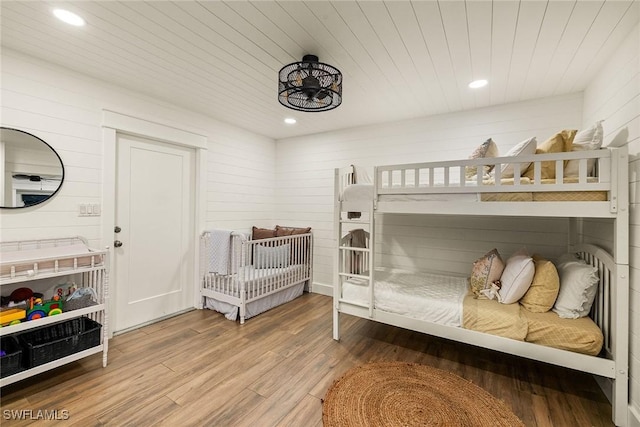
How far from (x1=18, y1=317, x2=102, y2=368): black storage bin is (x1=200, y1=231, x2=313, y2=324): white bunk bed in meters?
1.19

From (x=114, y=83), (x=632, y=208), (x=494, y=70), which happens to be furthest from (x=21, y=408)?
(x=494, y=70)

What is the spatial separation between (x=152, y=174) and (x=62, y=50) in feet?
4.07

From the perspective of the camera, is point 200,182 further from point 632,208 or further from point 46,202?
point 632,208

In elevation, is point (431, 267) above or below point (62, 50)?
below

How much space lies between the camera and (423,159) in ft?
11.0

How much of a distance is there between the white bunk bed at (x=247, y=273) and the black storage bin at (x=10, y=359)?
5.12 ft

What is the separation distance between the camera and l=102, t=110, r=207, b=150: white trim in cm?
258

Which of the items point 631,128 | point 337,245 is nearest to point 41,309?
point 337,245

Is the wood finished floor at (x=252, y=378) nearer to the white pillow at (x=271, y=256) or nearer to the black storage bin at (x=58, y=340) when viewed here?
the black storage bin at (x=58, y=340)

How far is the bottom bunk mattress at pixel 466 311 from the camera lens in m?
1.76

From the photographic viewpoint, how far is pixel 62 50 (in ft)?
6.74

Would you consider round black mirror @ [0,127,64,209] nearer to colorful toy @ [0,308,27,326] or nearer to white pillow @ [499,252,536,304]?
colorful toy @ [0,308,27,326]

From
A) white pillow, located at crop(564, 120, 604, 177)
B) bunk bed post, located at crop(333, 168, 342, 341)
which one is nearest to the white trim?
bunk bed post, located at crop(333, 168, 342, 341)

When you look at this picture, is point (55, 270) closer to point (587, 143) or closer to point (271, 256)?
point (271, 256)
